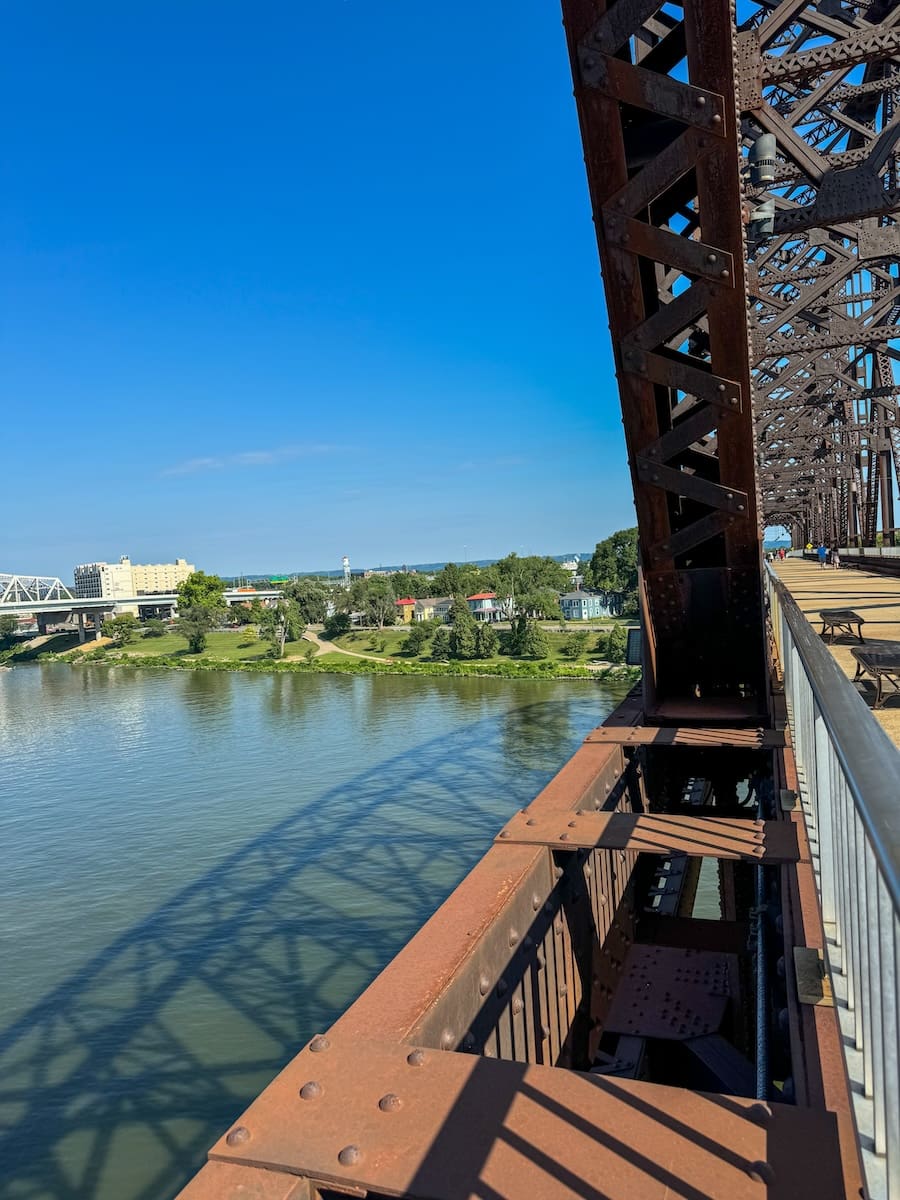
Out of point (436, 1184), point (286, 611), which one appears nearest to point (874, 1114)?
point (436, 1184)

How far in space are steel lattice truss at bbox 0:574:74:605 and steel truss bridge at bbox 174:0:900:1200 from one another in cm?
15857

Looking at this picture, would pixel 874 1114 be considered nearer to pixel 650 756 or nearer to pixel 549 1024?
pixel 549 1024

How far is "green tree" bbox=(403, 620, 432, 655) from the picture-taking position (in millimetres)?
78000

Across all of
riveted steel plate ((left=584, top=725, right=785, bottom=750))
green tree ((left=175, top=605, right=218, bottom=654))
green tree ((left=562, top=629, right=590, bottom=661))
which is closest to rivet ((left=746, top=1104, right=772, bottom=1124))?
riveted steel plate ((left=584, top=725, right=785, bottom=750))

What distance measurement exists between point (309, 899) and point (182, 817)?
987 cm

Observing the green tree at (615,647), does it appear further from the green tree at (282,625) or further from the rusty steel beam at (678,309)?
the rusty steel beam at (678,309)

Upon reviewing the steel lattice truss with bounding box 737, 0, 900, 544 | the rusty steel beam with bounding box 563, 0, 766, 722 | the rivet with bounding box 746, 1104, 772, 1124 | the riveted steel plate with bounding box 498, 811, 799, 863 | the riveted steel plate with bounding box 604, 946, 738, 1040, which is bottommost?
the riveted steel plate with bounding box 604, 946, 738, 1040

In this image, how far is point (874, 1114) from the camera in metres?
1.63

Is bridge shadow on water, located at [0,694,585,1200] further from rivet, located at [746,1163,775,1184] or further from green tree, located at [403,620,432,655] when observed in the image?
green tree, located at [403,620,432,655]

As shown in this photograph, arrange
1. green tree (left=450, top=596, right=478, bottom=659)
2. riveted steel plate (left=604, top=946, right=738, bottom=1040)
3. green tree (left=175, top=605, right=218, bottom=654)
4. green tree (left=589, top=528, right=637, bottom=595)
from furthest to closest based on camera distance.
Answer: green tree (left=589, top=528, right=637, bottom=595) < green tree (left=175, top=605, right=218, bottom=654) < green tree (left=450, top=596, right=478, bottom=659) < riveted steel plate (left=604, top=946, right=738, bottom=1040)

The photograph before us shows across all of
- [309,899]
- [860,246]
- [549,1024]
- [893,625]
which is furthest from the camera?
[309,899]

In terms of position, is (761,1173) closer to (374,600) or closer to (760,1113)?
(760,1113)

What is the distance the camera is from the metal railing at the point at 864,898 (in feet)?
4.47

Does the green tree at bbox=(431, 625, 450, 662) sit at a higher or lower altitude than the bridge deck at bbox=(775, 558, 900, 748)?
lower
